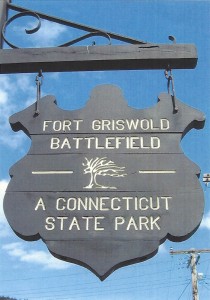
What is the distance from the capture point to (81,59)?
10.4 feet

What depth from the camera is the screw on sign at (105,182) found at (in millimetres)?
2494

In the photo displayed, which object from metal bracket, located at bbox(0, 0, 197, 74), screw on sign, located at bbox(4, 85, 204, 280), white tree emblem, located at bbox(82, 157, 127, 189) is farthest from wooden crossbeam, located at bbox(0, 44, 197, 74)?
white tree emblem, located at bbox(82, 157, 127, 189)

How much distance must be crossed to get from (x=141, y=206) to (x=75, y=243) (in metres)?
0.37

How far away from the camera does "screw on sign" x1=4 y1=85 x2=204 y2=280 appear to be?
2494mm

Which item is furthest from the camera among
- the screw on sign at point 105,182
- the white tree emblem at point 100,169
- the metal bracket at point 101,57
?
the metal bracket at point 101,57

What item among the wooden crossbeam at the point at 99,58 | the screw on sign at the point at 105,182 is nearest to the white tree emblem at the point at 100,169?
the screw on sign at the point at 105,182

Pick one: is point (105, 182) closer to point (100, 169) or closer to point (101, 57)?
point (100, 169)

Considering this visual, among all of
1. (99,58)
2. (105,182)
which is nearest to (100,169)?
(105,182)

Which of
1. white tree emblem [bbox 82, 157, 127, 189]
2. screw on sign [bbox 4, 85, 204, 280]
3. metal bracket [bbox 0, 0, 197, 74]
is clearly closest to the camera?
screw on sign [bbox 4, 85, 204, 280]

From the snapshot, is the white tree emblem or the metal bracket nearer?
the white tree emblem

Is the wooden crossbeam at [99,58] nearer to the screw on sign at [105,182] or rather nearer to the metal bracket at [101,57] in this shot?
the metal bracket at [101,57]

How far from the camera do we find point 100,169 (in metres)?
2.68

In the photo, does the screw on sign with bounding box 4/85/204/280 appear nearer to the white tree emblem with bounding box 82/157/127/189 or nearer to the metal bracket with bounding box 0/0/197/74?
the white tree emblem with bounding box 82/157/127/189

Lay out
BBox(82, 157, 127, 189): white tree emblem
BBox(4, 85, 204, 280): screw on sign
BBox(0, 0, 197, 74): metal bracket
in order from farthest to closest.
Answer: BBox(0, 0, 197, 74): metal bracket, BBox(82, 157, 127, 189): white tree emblem, BBox(4, 85, 204, 280): screw on sign
